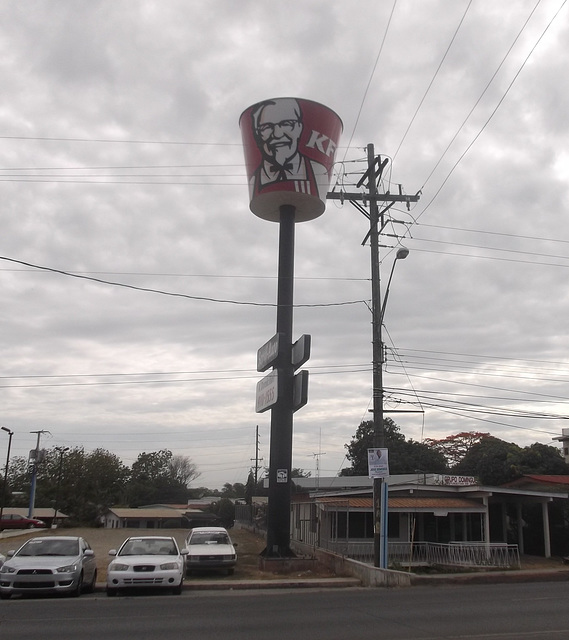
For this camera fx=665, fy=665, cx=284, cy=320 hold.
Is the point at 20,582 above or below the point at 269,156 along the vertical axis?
below

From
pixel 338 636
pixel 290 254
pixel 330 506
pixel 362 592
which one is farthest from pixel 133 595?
pixel 290 254

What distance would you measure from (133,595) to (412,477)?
36.9 meters

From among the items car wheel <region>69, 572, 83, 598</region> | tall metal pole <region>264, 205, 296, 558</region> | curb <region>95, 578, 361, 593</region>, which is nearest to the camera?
car wheel <region>69, 572, 83, 598</region>

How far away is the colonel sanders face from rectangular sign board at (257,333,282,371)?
278 inches

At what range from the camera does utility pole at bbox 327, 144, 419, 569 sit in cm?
2011

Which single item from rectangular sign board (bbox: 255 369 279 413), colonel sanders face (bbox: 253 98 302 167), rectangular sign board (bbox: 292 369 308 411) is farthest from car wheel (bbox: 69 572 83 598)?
colonel sanders face (bbox: 253 98 302 167)

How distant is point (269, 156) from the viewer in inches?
1057

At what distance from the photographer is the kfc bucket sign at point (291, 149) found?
2650 centimetres

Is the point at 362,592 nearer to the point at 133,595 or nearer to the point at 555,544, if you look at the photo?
the point at 133,595

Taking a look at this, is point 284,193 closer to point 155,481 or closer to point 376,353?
point 376,353

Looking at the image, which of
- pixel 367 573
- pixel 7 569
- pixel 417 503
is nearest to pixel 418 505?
pixel 417 503

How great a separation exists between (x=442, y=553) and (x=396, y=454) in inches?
1896

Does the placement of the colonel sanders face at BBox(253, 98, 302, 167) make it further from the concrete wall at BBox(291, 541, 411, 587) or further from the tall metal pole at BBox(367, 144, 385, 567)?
the concrete wall at BBox(291, 541, 411, 587)

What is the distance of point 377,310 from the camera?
2175cm
